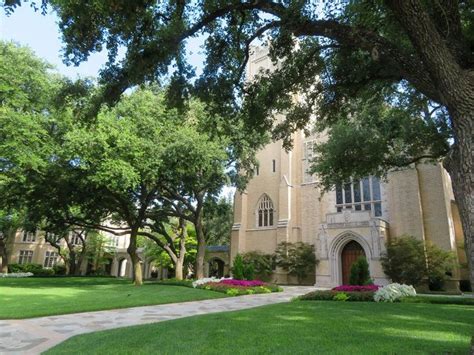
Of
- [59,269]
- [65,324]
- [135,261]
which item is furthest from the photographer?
[59,269]

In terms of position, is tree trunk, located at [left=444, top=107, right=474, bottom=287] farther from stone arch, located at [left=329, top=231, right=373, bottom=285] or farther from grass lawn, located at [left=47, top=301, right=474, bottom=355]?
stone arch, located at [left=329, top=231, right=373, bottom=285]

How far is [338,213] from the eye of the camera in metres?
24.9

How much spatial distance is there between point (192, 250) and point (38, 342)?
28.3 metres

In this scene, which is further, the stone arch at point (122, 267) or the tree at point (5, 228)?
the stone arch at point (122, 267)

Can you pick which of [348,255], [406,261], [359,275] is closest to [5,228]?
[348,255]

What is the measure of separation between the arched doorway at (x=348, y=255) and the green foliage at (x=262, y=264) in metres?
5.23

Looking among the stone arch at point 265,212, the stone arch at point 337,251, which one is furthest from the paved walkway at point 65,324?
the stone arch at point 265,212

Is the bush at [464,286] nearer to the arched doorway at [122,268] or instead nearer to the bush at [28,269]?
the bush at [28,269]

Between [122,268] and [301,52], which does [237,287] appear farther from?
[122,268]

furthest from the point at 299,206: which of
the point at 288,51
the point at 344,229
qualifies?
the point at 288,51

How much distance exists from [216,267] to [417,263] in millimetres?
22661

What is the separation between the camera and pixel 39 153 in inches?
704

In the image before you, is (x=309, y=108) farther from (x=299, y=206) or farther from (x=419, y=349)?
(x=299, y=206)

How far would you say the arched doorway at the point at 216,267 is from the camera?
3672 cm
